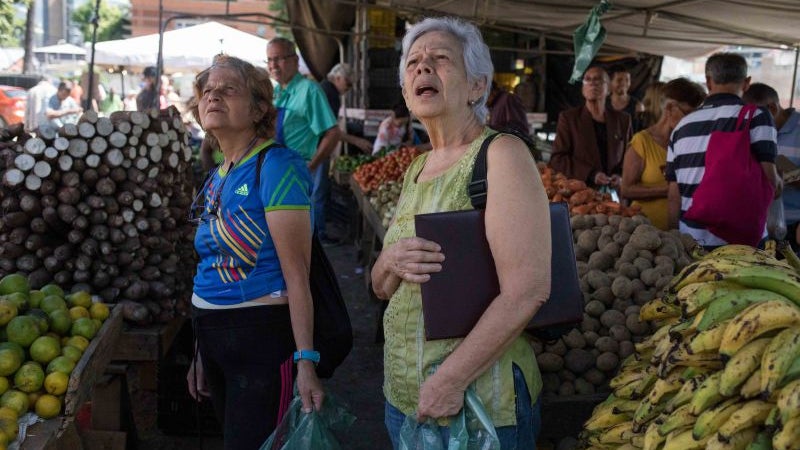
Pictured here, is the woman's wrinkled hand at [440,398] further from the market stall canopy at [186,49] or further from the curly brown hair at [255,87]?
the market stall canopy at [186,49]

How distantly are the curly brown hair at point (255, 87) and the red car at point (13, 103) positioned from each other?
12.2 metres

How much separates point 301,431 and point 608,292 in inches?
60.8

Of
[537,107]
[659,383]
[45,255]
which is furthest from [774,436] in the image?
[537,107]

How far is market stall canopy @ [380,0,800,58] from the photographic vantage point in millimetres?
6188

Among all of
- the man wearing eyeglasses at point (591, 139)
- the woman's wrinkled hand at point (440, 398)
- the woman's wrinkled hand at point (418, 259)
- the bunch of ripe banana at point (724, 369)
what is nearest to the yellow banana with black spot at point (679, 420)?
the bunch of ripe banana at point (724, 369)

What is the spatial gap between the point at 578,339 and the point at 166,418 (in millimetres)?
2388

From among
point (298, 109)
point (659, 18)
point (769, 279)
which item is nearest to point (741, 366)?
point (769, 279)

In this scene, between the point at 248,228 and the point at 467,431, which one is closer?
the point at 467,431

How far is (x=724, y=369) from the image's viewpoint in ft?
5.59

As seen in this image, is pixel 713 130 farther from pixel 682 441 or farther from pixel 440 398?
pixel 440 398

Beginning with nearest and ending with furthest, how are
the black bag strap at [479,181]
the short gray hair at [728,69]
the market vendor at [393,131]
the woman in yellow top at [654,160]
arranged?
the black bag strap at [479,181] < the short gray hair at [728,69] < the woman in yellow top at [654,160] < the market vendor at [393,131]

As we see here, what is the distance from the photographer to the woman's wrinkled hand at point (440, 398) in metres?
1.88

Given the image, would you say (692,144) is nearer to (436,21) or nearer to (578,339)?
(578,339)

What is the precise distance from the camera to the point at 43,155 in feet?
13.1
